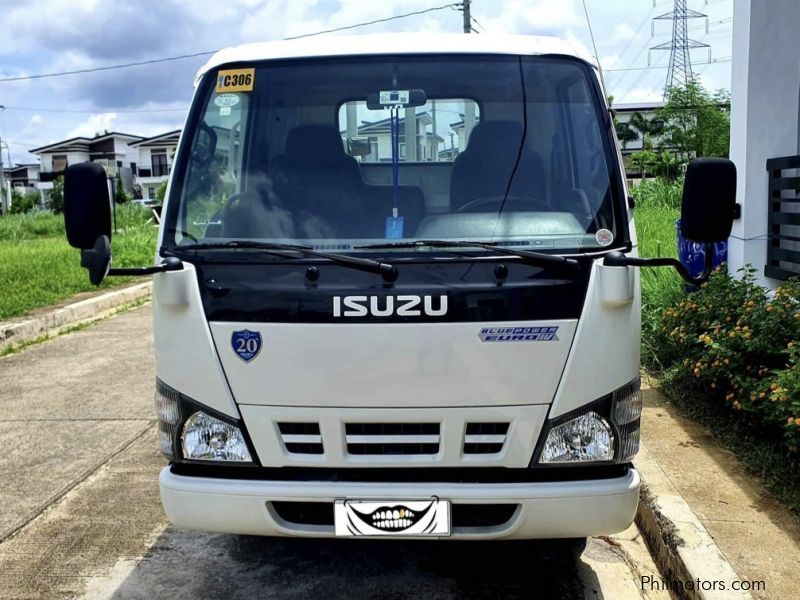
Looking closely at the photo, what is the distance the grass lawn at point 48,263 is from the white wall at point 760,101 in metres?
7.59

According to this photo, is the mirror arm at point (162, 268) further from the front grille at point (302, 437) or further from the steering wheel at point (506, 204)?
the steering wheel at point (506, 204)

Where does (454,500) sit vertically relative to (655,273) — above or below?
below

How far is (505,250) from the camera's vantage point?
2.93 meters

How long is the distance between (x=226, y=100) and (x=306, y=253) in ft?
2.82

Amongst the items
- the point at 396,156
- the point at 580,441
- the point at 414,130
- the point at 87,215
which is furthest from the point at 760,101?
the point at 87,215

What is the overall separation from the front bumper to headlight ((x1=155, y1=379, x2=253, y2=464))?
0.30ft

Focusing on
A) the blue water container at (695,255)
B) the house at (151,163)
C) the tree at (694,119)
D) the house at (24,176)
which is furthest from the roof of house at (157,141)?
the blue water container at (695,255)

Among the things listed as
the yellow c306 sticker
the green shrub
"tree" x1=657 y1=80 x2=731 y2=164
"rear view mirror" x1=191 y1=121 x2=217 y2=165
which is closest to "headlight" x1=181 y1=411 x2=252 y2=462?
"rear view mirror" x1=191 y1=121 x2=217 y2=165

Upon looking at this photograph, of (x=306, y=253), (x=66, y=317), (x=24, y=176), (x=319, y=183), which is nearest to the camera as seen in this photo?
(x=306, y=253)

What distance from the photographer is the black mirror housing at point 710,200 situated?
2885mm

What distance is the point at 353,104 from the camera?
3400 mm

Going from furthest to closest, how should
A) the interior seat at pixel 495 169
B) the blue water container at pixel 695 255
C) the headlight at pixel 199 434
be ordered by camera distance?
the blue water container at pixel 695 255, the interior seat at pixel 495 169, the headlight at pixel 199 434

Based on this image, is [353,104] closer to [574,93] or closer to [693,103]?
[574,93]

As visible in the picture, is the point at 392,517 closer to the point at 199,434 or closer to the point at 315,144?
the point at 199,434
